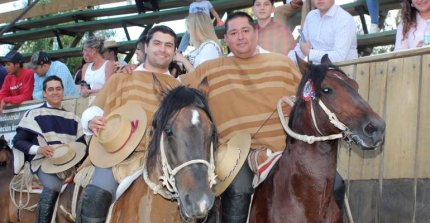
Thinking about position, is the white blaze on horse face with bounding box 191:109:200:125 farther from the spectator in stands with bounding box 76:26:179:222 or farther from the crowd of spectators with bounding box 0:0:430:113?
the crowd of spectators with bounding box 0:0:430:113

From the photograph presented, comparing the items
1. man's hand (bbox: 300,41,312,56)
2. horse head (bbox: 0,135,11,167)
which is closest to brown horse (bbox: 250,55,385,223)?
man's hand (bbox: 300,41,312,56)

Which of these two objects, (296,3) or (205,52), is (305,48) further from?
(296,3)

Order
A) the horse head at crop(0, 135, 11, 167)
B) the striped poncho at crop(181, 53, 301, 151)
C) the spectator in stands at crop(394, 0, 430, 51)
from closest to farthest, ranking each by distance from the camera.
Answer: the striped poncho at crop(181, 53, 301, 151) < the spectator in stands at crop(394, 0, 430, 51) < the horse head at crop(0, 135, 11, 167)

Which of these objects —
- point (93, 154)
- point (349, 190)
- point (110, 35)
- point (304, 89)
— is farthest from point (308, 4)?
point (110, 35)

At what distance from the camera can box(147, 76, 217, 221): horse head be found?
414 cm

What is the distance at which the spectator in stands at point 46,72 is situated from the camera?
10.5 m

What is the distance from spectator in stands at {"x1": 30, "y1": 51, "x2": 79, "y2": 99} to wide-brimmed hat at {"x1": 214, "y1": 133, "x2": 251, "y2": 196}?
596 centimetres

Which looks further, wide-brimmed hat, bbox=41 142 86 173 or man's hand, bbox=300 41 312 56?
wide-brimmed hat, bbox=41 142 86 173

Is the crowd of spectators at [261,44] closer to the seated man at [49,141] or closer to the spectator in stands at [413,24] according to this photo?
the spectator in stands at [413,24]

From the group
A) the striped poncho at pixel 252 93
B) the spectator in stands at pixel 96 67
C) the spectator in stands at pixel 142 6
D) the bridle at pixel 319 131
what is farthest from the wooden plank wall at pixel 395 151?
the spectator in stands at pixel 142 6

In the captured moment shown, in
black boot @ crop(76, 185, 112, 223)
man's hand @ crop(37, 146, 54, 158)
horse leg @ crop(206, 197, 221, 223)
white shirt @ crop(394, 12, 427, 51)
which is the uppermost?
white shirt @ crop(394, 12, 427, 51)

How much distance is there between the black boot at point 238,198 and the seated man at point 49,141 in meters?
2.49

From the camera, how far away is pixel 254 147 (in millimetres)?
5629

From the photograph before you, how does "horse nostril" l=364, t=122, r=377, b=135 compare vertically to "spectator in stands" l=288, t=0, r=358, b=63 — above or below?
below
